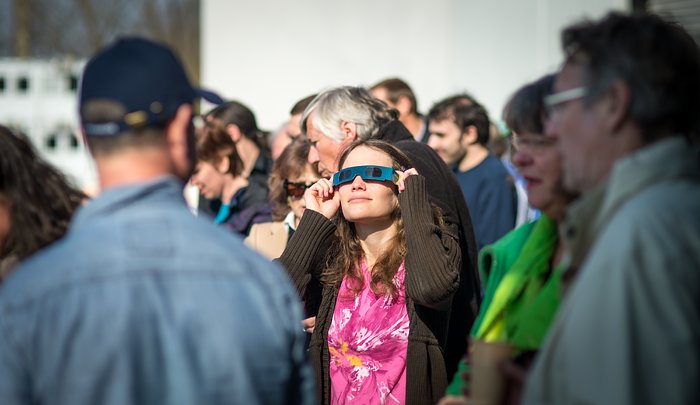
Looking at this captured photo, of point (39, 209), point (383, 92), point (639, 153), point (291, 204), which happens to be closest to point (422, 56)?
point (383, 92)

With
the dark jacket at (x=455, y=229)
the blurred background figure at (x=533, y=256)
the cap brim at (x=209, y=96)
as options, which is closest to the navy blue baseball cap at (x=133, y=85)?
the cap brim at (x=209, y=96)

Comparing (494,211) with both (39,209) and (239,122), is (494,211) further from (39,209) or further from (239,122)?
(39,209)

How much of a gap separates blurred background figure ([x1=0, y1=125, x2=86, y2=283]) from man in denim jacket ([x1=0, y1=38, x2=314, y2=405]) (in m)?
1.10

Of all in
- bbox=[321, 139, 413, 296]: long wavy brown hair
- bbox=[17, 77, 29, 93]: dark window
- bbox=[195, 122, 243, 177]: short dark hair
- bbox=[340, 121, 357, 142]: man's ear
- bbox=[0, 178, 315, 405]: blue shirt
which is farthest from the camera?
bbox=[17, 77, 29, 93]: dark window

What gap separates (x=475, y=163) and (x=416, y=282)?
3.60 m

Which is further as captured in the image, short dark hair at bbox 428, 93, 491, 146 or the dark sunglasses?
short dark hair at bbox 428, 93, 491, 146

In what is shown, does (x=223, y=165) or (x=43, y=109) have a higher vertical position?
(x=223, y=165)

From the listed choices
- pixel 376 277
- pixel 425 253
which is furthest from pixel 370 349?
pixel 425 253

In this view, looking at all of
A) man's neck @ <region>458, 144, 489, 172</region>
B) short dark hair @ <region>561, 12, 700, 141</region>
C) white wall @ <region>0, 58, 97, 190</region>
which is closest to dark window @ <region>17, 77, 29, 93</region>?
white wall @ <region>0, 58, 97, 190</region>

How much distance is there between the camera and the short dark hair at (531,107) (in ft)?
9.63

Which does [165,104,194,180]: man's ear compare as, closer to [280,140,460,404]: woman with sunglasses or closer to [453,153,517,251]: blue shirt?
[280,140,460,404]: woman with sunglasses

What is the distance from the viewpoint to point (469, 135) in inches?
290

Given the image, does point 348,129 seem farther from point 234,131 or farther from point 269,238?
point 234,131

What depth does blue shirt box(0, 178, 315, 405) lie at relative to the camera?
6.35 feet
